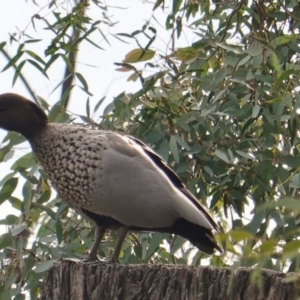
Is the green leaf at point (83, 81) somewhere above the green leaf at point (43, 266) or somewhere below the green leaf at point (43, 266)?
above

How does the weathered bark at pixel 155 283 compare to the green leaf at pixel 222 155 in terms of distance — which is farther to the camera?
the green leaf at pixel 222 155

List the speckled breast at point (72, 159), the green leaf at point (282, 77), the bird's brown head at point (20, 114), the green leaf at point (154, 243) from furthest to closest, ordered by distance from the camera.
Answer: the bird's brown head at point (20, 114) → the green leaf at point (154, 243) → the speckled breast at point (72, 159) → the green leaf at point (282, 77)

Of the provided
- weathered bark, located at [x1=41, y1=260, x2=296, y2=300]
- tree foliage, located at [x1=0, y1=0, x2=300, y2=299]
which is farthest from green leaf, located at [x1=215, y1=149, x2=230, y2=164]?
weathered bark, located at [x1=41, y1=260, x2=296, y2=300]

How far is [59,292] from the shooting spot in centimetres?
247

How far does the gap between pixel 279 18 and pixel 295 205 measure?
2.80 meters

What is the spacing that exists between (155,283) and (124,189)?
1.08m

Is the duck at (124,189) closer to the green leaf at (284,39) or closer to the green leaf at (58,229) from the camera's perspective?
the green leaf at (58,229)

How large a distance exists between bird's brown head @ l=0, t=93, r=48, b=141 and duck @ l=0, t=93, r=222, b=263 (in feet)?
1.07

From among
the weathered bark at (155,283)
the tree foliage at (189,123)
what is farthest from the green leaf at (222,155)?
the weathered bark at (155,283)

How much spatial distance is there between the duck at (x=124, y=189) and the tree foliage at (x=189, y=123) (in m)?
0.24

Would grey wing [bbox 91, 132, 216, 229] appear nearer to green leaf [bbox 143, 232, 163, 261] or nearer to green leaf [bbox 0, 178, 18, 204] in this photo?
green leaf [bbox 143, 232, 163, 261]

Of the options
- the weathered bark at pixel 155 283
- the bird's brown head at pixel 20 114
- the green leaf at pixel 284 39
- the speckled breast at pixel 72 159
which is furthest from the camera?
the bird's brown head at pixel 20 114

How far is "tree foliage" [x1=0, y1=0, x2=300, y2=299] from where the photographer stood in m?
3.66

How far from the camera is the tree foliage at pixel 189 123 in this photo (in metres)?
3.66
